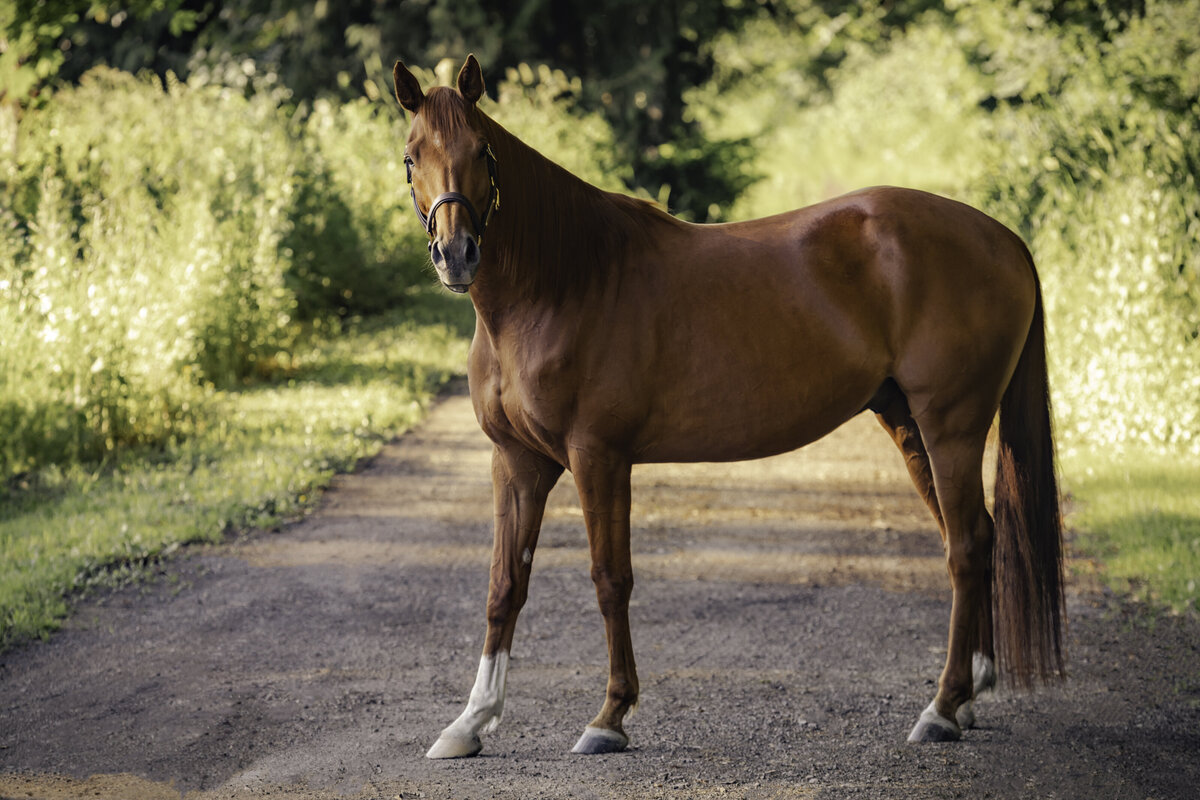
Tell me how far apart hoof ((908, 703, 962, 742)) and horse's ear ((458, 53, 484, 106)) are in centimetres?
241

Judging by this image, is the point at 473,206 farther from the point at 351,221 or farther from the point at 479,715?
the point at 351,221

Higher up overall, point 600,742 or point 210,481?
point 210,481

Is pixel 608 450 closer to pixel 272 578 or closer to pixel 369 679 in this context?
pixel 369 679

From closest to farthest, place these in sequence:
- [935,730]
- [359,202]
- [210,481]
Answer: [935,730] < [210,481] < [359,202]

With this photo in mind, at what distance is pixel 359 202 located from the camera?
44.0ft

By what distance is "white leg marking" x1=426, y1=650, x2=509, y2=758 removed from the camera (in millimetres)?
3596

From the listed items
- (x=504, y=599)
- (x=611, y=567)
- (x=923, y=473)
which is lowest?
(x=504, y=599)

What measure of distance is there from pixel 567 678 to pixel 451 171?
6.92 ft

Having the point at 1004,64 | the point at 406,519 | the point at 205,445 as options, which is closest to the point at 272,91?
the point at 1004,64

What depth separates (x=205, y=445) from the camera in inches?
307

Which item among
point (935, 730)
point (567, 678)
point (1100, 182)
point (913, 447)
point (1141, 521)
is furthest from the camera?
point (1100, 182)

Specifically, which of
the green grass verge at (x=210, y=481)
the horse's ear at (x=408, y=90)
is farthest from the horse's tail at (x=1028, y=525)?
the green grass verge at (x=210, y=481)

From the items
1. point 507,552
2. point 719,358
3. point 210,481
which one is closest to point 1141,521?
point 719,358

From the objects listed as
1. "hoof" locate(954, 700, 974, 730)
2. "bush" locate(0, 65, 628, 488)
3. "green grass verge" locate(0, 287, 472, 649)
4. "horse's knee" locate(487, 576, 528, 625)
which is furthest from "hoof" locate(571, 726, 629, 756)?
"bush" locate(0, 65, 628, 488)
